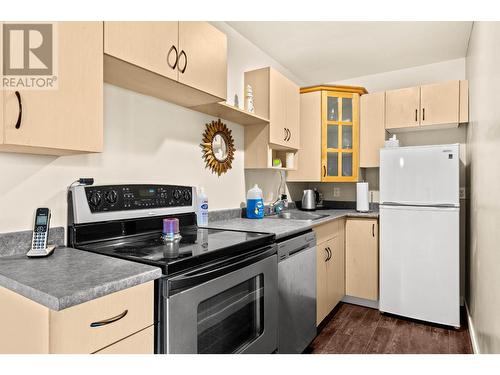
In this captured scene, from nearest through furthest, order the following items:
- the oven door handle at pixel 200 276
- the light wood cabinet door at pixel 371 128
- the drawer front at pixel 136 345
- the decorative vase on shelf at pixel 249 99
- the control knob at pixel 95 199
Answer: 1. the drawer front at pixel 136 345
2. the oven door handle at pixel 200 276
3. the control knob at pixel 95 199
4. the decorative vase on shelf at pixel 249 99
5. the light wood cabinet door at pixel 371 128

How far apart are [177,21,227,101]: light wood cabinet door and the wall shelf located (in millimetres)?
180

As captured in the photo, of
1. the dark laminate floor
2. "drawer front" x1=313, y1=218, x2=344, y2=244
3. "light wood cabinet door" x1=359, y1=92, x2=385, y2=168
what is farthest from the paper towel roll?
the dark laminate floor

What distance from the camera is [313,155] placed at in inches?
129

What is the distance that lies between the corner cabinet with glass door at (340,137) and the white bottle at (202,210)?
1.57 metres

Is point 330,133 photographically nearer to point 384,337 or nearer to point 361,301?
point 361,301

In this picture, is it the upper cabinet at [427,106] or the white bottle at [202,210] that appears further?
the upper cabinet at [427,106]

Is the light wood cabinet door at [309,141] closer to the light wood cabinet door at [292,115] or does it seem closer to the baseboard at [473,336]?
the light wood cabinet door at [292,115]

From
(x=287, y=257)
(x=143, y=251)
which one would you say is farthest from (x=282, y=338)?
(x=143, y=251)

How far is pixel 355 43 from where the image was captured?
9.14ft

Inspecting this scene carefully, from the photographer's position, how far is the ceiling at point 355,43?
250 centimetres

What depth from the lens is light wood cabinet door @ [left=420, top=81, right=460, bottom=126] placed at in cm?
284

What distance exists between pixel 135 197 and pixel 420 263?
2.32m

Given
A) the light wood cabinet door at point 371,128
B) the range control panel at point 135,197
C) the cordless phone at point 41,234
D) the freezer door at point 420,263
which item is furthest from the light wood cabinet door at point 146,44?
the light wood cabinet door at point 371,128

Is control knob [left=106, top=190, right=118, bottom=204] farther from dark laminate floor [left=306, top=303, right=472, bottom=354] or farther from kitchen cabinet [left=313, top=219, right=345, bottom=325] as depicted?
dark laminate floor [left=306, top=303, right=472, bottom=354]
